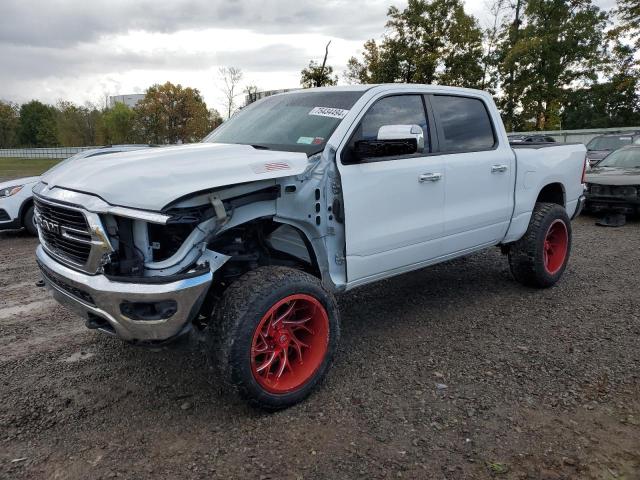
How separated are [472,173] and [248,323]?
8.21 feet

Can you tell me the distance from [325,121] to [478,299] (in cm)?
261

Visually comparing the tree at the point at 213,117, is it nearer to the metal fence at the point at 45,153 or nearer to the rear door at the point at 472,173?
the metal fence at the point at 45,153

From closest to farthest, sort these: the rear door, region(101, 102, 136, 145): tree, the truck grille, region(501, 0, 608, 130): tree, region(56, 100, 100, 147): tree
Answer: the truck grille → the rear door → region(501, 0, 608, 130): tree → region(101, 102, 136, 145): tree → region(56, 100, 100, 147): tree

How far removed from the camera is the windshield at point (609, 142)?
14.9 m

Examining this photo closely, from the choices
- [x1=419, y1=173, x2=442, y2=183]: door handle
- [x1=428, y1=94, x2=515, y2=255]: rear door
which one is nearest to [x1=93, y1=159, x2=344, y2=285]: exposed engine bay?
[x1=419, y1=173, x2=442, y2=183]: door handle

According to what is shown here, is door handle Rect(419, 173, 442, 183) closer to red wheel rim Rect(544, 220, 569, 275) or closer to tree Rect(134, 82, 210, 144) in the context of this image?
red wheel rim Rect(544, 220, 569, 275)

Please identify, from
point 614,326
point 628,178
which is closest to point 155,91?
point 628,178

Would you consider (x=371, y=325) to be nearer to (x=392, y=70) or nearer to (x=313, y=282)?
(x=313, y=282)

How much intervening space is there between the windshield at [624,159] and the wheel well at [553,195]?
5970mm

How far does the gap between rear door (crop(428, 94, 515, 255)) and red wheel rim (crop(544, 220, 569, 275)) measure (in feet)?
3.19

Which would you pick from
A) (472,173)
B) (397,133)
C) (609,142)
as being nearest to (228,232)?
(397,133)

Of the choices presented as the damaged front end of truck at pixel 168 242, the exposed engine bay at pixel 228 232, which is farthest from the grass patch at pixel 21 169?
the exposed engine bay at pixel 228 232

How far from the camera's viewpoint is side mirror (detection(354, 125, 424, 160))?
3.30 meters

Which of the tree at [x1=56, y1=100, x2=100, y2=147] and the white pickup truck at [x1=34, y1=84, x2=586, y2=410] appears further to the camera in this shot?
the tree at [x1=56, y1=100, x2=100, y2=147]
